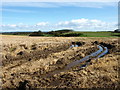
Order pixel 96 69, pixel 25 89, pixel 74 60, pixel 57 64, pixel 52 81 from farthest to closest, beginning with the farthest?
pixel 74 60 → pixel 57 64 → pixel 96 69 → pixel 52 81 → pixel 25 89

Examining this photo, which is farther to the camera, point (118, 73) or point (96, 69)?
point (96, 69)

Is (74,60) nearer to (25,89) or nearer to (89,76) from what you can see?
(89,76)

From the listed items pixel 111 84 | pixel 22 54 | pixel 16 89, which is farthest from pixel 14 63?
pixel 111 84

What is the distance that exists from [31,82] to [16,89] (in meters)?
1.65

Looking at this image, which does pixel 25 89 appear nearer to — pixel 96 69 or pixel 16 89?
pixel 16 89

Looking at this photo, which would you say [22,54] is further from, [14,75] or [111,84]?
[111,84]

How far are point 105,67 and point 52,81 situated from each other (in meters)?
8.04

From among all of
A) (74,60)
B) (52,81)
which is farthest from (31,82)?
(74,60)

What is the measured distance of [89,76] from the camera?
1777 cm

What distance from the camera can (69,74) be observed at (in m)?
18.4

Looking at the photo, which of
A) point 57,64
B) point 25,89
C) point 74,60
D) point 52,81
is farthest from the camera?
point 74,60

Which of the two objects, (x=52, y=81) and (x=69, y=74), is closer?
(x=52, y=81)

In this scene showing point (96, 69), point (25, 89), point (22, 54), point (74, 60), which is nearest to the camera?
point (25, 89)

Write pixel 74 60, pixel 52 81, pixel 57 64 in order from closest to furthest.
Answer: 1. pixel 52 81
2. pixel 57 64
3. pixel 74 60
